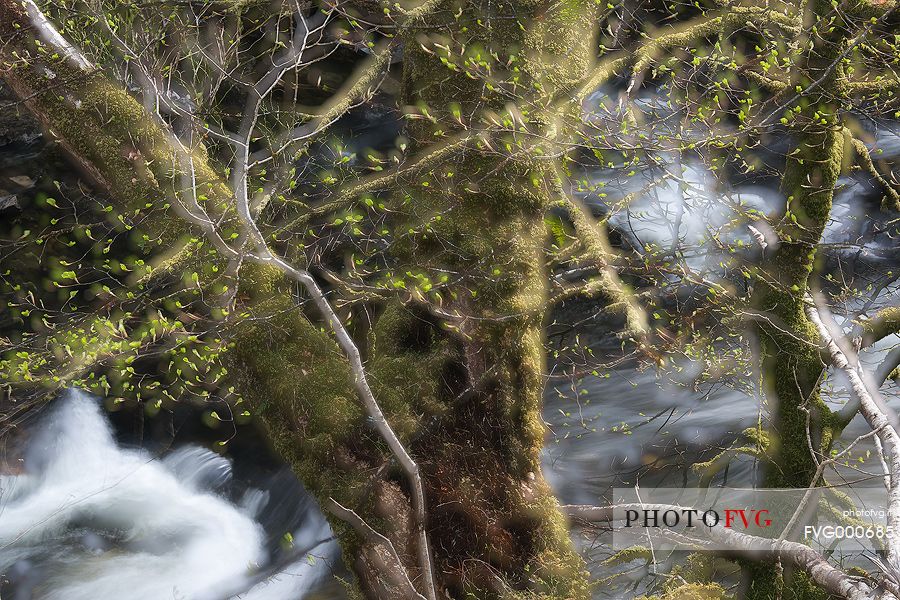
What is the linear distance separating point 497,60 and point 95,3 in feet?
8.30

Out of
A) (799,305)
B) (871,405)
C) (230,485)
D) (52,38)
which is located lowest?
(230,485)

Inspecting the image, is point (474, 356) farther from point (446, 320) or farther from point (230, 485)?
point (230, 485)

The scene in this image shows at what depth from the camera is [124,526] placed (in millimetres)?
8586

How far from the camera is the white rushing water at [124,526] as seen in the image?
25.8ft

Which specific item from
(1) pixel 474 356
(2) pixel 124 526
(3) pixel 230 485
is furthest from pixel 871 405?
(2) pixel 124 526

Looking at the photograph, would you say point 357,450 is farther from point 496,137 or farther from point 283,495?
point 283,495

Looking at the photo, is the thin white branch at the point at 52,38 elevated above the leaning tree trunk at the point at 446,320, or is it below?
above

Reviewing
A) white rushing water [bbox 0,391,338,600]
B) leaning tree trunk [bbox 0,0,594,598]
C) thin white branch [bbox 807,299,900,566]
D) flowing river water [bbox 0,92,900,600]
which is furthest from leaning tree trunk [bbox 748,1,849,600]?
white rushing water [bbox 0,391,338,600]

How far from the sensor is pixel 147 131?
4289 millimetres

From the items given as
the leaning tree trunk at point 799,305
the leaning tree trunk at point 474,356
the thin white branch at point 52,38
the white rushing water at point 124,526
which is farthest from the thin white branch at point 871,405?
the white rushing water at point 124,526

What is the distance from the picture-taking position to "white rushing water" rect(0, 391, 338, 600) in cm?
786

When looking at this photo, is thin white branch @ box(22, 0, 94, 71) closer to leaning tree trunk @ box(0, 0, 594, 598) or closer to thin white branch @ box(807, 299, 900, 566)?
leaning tree trunk @ box(0, 0, 594, 598)

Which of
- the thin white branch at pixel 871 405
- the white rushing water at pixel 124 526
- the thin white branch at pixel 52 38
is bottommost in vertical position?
the white rushing water at pixel 124 526

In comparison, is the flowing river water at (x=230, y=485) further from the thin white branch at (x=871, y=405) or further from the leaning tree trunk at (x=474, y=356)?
the leaning tree trunk at (x=474, y=356)
